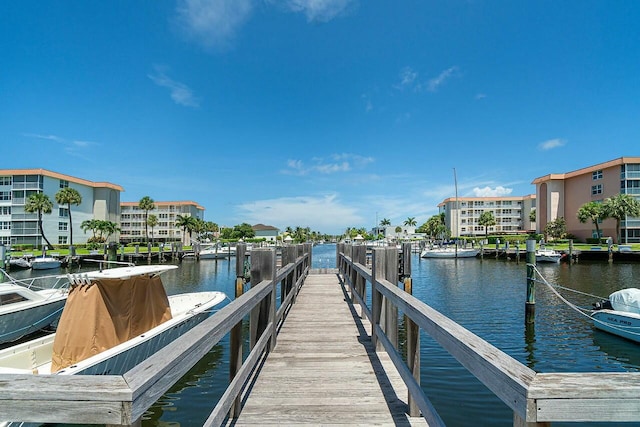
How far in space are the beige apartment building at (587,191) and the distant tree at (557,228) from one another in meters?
1.46

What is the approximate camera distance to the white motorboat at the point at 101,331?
281 inches

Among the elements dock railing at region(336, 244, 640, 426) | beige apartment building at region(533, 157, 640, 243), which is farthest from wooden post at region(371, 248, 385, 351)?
beige apartment building at region(533, 157, 640, 243)

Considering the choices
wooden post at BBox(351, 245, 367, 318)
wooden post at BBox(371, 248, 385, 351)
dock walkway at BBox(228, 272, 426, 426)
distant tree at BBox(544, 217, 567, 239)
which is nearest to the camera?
dock walkway at BBox(228, 272, 426, 426)

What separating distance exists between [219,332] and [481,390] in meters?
7.50

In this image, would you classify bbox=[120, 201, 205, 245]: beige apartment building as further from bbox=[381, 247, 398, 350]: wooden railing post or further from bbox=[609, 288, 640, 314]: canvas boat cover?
bbox=[381, 247, 398, 350]: wooden railing post

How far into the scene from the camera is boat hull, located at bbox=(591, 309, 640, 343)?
1165 centimetres

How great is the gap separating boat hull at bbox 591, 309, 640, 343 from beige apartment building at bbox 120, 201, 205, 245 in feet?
291

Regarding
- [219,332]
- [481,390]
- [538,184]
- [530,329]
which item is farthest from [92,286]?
[538,184]

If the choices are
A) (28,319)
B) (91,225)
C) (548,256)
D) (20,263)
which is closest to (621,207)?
(548,256)

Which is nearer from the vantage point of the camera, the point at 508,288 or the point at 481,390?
the point at 481,390

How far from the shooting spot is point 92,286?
7492 millimetres

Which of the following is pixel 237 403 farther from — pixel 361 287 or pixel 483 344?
pixel 361 287

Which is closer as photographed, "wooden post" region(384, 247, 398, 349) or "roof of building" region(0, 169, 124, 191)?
"wooden post" region(384, 247, 398, 349)

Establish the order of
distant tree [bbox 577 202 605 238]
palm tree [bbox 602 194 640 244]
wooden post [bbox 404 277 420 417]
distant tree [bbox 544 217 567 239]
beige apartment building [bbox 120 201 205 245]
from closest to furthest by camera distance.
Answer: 1. wooden post [bbox 404 277 420 417]
2. palm tree [bbox 602 194 640 244]
3. distant tree [bbox 577 202 605 238]
4. distant tree [bbox 544 217 567 239]
5. beige apartment building [bbox 120 201 205 245]
